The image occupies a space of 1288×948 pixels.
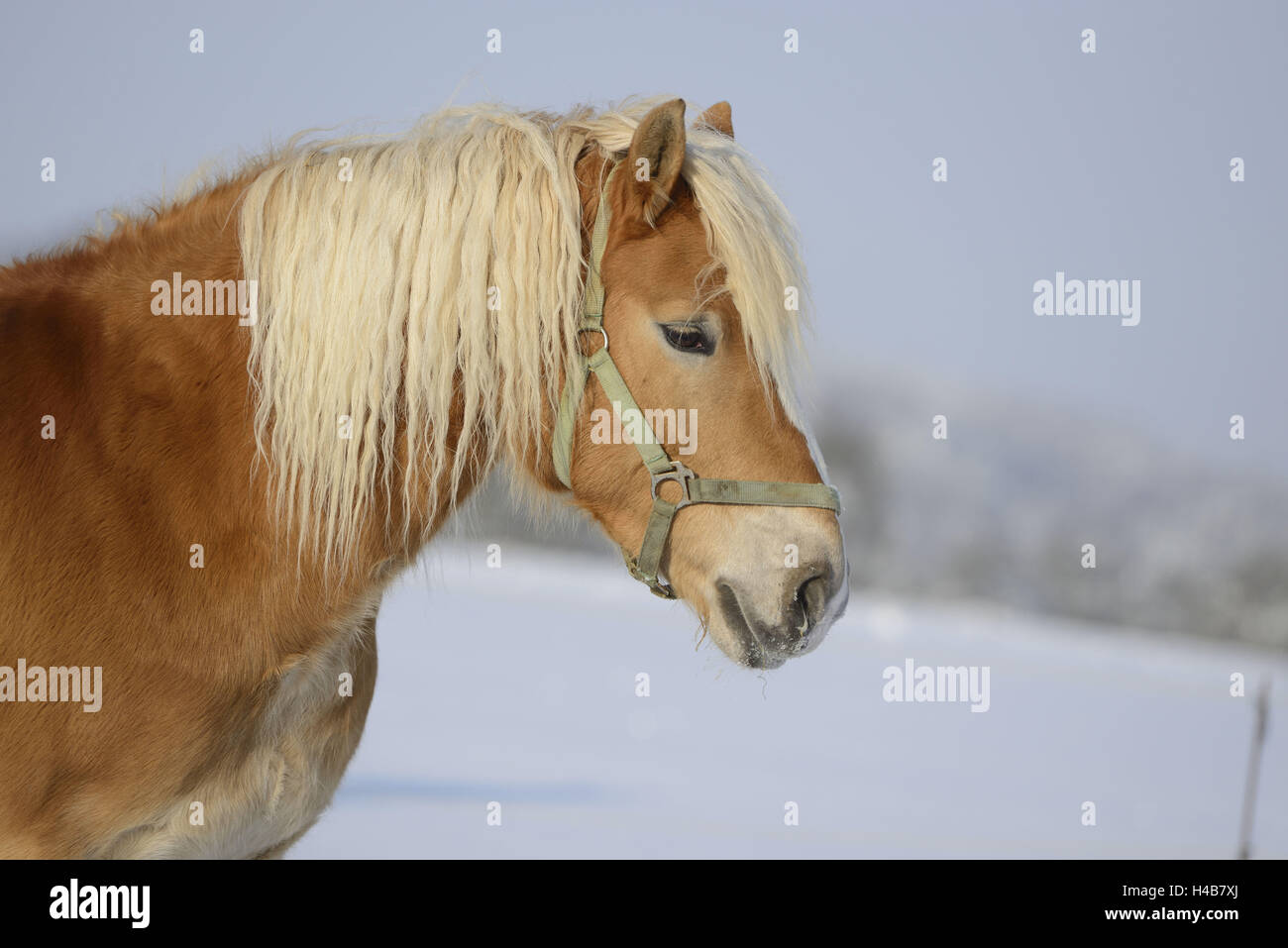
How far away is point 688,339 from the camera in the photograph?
7.19ft

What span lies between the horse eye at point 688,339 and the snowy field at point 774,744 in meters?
0.72

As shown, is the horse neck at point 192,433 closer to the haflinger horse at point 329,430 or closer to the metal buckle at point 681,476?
the haflinger horse at point 329,430

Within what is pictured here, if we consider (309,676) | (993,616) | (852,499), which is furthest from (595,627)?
(852,499)

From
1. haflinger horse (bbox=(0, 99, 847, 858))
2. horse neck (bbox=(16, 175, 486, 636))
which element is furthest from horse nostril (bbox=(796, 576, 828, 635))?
horse neck (bbox=(16, 175, 486, 636))

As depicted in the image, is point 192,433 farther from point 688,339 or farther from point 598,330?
point 688,339

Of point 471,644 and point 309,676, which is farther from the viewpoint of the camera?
point 471,644

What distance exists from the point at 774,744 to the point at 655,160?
17.4 feet

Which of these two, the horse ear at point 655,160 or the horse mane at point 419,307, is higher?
the horse ear at point 655,160

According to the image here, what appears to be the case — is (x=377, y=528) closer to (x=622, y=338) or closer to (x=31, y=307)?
(x=622, y=338)

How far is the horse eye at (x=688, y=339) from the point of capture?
2.19 m

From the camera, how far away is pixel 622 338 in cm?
222

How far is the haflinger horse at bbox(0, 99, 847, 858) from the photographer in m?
2.10

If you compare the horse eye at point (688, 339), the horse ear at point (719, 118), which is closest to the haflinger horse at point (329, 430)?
the horse eye at point (688, 339)

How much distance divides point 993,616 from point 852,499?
18.8 feet
